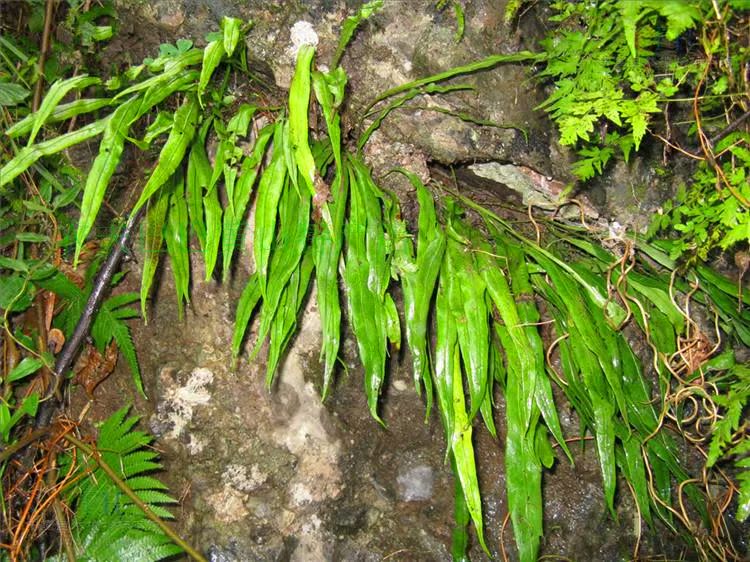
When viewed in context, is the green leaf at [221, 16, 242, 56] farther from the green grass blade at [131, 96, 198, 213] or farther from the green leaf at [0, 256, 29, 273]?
the green leaf at [0, 256, 29, 273]

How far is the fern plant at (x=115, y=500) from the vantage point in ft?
4.52

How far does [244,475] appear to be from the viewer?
160 centimetres

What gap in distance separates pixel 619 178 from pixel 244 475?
1302 mm

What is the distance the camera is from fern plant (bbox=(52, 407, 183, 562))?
1379 millimetres

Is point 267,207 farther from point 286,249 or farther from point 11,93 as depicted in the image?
point 11,93

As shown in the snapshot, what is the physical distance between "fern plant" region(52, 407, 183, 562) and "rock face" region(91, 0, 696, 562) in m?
0.12

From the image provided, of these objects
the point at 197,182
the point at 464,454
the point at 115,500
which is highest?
the point at 197,182

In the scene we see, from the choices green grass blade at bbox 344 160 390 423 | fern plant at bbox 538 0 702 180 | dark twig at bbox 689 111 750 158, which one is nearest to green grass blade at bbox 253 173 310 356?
green grass blade at bbox 344 160 390 423

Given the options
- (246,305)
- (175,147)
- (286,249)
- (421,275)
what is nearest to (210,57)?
(175,147)

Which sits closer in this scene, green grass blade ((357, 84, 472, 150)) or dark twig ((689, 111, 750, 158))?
dark twig ((689, 111, 750, 158))

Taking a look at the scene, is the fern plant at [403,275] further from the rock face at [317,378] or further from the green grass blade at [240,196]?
the rock face at [317,378]

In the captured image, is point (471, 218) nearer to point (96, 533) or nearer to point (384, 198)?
point (384, 198)

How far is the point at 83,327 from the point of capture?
1.50 m

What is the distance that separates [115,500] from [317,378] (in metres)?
0.56
